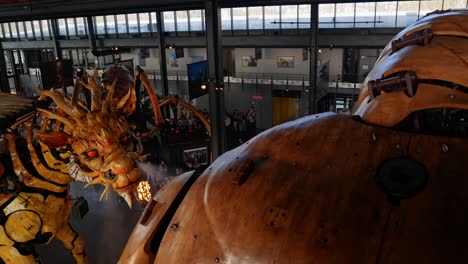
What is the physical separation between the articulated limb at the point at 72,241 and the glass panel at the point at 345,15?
1981cm

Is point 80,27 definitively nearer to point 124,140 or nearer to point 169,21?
point 169,21

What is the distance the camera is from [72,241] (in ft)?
30.5

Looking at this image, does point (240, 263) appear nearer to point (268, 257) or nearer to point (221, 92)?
point (268, 257)

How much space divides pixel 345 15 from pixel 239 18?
7132mm

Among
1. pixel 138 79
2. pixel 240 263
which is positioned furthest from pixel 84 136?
pixel 240 263

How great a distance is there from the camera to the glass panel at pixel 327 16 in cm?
2473

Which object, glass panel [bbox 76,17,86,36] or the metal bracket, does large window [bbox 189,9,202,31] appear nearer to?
glass panel [bbox 76,17,86,36]

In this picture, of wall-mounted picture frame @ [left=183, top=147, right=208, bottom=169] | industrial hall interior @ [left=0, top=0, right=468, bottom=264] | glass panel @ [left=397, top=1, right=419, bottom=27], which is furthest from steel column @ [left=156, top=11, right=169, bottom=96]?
glass panel @ [left=397, top=1, right=419, bottom=27]

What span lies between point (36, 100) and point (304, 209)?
8.21 meters

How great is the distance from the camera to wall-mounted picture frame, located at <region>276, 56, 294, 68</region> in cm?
2740

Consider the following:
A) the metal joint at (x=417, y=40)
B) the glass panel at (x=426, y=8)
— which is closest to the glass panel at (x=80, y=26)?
the glass panel at (x=426, y=8)

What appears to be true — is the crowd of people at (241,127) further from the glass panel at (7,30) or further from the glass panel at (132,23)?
the glass panel at (7,30)

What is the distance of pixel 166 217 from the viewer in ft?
5.66

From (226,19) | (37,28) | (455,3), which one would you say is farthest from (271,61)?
(37,28)
